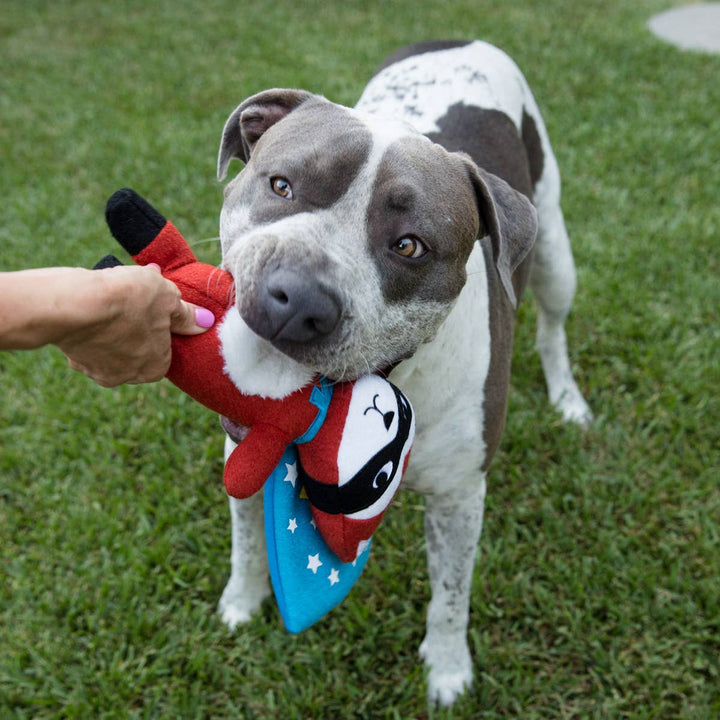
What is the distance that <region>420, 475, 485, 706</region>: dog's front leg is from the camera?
2672mm

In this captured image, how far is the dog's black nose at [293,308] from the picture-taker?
167 centimetres

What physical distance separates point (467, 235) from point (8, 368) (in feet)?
10.2

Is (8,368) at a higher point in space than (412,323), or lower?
lower

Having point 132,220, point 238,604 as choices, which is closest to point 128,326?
point 132,220

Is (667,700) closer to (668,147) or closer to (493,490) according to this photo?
(493,490)

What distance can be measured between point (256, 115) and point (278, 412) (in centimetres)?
106

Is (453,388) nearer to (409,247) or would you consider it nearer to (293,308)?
(409,247)

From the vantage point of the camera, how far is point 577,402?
13.4 ft

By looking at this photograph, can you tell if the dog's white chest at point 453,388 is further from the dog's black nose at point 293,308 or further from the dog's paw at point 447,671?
the dog's paw at point 447,671

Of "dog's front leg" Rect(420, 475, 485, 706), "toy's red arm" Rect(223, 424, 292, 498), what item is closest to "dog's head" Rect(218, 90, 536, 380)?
"toy's red arm" Rect(223, 424, 292, 498)

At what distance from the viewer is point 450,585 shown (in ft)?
9.07

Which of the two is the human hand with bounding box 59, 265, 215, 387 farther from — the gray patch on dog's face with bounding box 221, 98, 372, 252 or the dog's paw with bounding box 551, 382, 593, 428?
the dog's paw with bounding box 551, 382, 593, 428

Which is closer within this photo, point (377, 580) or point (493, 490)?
point (377, 580)

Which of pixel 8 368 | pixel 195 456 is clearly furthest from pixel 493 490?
pixel 8 368
